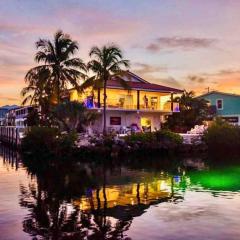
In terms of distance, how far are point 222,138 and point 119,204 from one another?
2804cm

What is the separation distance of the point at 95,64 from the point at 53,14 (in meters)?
12.1

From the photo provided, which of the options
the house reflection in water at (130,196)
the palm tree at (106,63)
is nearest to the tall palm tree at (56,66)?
the palm tree at (106,63)

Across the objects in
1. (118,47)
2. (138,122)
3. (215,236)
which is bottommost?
(215,236)

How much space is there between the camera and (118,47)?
39219mm

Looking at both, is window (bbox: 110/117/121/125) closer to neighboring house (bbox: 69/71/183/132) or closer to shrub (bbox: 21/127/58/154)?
neighboring house (bbox: 69/71/183/132)

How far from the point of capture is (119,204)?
14.4 metres

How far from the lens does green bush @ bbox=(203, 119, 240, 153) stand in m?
40.6

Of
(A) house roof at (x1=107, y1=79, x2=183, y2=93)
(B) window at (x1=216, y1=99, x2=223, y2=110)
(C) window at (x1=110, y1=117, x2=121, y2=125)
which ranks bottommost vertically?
(C) window at (x1=110, y1=117, x2=121, y2=125)

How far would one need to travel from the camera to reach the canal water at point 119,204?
10836 mm

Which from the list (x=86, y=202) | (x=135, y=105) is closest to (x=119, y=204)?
(x=86, y=202)

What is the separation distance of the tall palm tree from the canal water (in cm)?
1747

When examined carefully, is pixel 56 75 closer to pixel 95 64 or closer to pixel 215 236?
pixel 95 64

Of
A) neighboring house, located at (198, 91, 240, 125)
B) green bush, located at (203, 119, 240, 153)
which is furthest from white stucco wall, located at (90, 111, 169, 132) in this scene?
neighboring house, located at (198, 91, 240, 125)

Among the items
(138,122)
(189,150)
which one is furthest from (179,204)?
(138,122)
